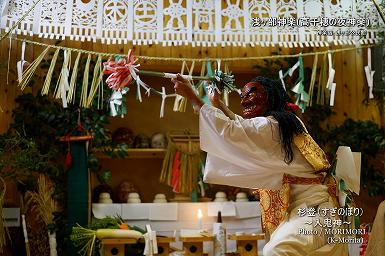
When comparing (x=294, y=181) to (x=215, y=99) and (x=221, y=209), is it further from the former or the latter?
(x=221, y=209)

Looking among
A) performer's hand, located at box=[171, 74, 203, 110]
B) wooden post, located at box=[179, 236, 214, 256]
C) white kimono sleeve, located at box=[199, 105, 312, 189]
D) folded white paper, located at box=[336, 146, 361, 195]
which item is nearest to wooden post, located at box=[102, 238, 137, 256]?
wooden post, located at box=[179, 236, 214, 256]

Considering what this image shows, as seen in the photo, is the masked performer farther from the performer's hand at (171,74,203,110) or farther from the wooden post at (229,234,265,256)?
the wooden post at (229,234,265,256)

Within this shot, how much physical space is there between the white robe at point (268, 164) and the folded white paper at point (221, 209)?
2.01 meters

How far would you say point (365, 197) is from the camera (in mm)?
4398

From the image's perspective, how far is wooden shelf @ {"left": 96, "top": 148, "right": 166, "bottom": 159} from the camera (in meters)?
4.39

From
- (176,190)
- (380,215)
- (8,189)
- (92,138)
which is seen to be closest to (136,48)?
(92,138)

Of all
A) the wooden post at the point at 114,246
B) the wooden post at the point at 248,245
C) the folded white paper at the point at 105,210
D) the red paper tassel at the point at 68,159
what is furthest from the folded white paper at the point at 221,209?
the red paper tassel at the point at 68,159

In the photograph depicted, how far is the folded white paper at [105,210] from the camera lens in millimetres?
4105

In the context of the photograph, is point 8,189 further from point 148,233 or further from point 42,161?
point 148,233

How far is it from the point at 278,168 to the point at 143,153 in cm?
245

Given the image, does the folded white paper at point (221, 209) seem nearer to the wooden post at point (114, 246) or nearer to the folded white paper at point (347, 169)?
the wooden post at point (114, 246)

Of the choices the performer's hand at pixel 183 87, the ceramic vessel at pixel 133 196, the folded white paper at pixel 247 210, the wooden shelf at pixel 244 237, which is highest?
the performer's hand at pixel 183 87

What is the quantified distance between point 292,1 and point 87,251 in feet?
7.43

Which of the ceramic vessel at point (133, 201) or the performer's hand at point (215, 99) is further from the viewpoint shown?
the ceramic vessel at point (133, 201)
